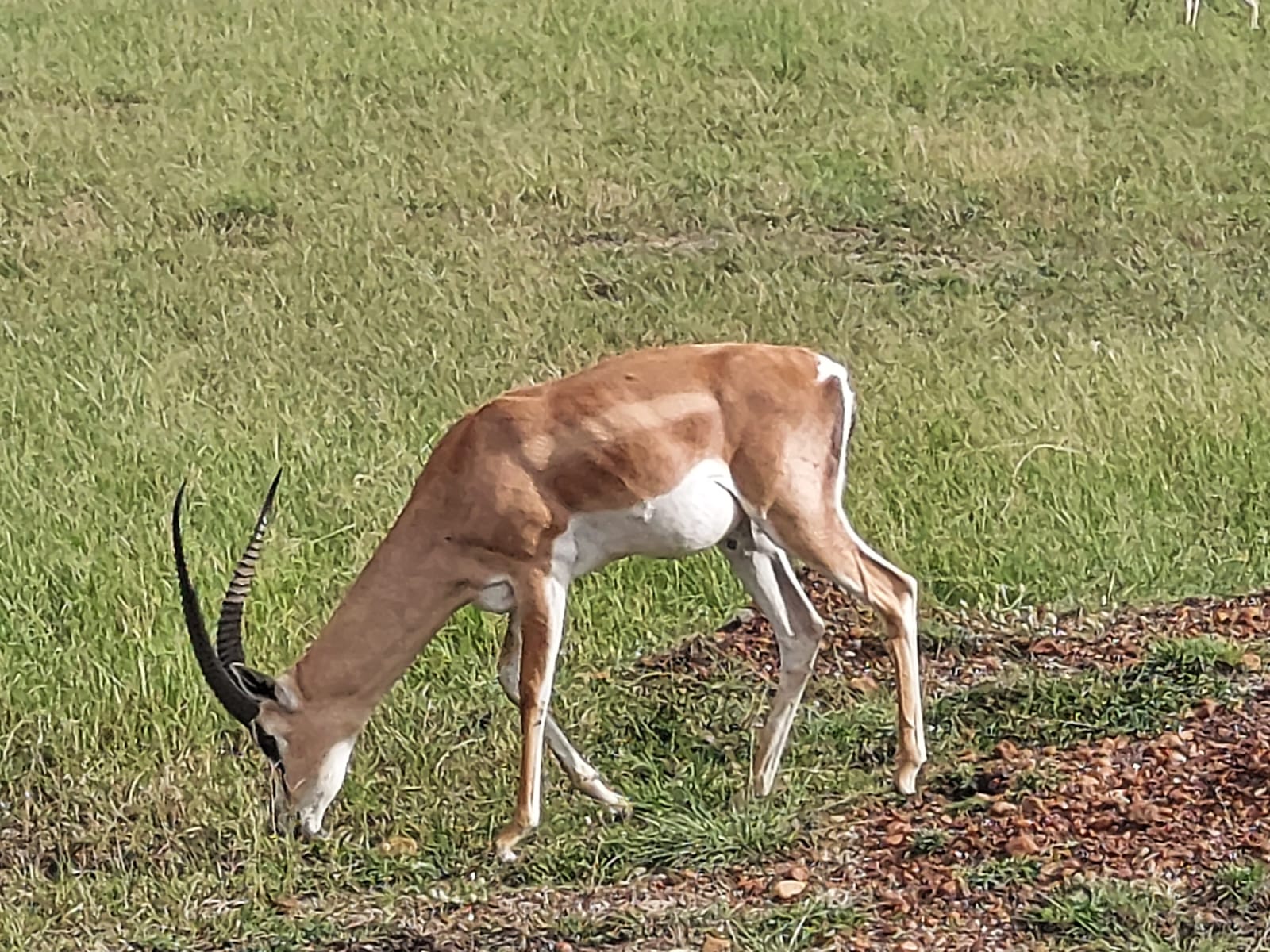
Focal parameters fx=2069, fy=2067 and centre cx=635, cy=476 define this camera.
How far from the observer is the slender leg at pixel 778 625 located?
4941 millimetres

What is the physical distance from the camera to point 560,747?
192 inches

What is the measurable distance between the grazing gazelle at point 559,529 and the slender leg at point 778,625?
15 cm

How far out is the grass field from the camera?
16.4 ft

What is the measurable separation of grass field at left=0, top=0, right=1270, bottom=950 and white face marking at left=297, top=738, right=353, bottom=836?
9 cm

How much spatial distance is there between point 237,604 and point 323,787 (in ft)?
1.64

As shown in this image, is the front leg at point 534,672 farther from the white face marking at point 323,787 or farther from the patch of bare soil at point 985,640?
the patch of bare soil at point 985,640

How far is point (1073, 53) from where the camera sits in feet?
49.0

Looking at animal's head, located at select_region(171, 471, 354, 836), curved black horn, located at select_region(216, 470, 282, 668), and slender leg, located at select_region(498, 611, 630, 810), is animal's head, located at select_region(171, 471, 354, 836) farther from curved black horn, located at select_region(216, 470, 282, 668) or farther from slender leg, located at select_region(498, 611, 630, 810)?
slender leg, located at select_region(498, 611, 630, 810)

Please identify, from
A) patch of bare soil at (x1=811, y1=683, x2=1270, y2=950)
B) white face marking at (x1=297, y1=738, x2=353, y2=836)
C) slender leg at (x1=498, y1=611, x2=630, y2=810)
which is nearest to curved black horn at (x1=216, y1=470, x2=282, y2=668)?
white face marking at (x1=297, y1=738, x2=353, y2=836)

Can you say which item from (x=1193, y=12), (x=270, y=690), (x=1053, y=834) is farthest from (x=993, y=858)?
(x=1193, y=12)

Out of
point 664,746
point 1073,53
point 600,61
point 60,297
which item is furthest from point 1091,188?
point 664,746

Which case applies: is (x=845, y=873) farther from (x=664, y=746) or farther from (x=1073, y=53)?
(x=1073, y=53)

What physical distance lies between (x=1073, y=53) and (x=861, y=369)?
22.6 ft

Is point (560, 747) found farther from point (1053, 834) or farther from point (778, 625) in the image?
point (1053, 834)
